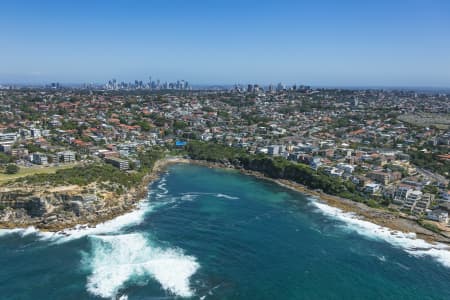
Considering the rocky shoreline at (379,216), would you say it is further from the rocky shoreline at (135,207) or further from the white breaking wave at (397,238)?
the white breaking wave at (397,238)

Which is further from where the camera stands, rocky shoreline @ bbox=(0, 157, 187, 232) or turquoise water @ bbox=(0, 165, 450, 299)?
rocky shoreline @ bbox=(0, 157, 187, 232)

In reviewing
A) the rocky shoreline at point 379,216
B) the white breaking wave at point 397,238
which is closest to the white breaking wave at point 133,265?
the white breaking wave at point 397,238

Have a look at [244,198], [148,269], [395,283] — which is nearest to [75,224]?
[148,269]

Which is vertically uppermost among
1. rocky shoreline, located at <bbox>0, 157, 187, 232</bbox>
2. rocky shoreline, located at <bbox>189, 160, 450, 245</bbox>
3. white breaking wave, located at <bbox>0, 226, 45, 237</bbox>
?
rocky shoreline, located at <bbox>0, 157, 187, 232</bbox>

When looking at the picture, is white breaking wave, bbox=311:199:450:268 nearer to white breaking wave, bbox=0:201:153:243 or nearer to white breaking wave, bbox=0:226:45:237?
white breaking wave, bbox=0:201:153:243

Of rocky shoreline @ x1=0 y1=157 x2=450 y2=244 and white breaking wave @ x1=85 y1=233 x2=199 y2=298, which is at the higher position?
rocky shoreline @ x1=0 y1=157 x2=450 y2=244

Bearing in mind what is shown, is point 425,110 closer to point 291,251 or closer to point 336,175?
point 336,175

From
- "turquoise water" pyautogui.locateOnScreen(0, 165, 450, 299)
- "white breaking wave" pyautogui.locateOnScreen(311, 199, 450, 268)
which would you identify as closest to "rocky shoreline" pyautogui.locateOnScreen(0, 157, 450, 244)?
"white breaking wave" pyautogui.locateOnScreen(311, 199, 450, 268)
